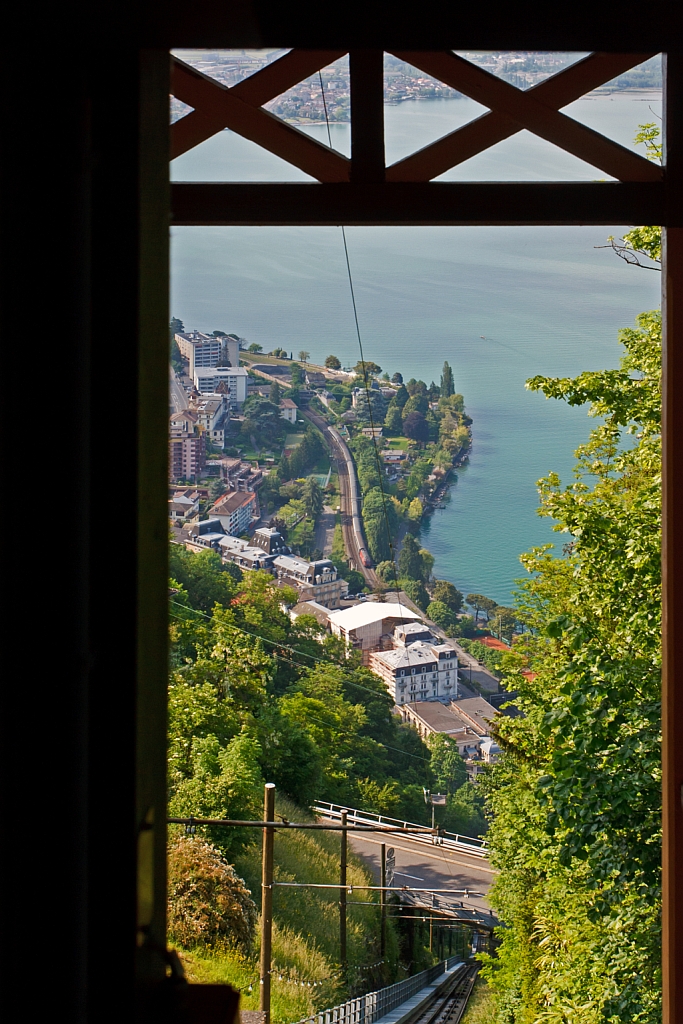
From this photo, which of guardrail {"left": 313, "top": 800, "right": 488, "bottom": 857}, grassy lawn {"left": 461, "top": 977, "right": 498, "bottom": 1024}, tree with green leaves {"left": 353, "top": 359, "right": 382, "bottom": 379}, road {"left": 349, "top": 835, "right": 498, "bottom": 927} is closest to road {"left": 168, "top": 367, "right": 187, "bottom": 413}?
tree with green leaves {"left": 353, "top": 359, "right": 382, "bottom": 379}

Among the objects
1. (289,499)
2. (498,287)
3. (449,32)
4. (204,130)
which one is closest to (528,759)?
(289,499)

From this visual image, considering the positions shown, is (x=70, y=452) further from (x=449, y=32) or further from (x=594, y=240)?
(x=594, y=240)

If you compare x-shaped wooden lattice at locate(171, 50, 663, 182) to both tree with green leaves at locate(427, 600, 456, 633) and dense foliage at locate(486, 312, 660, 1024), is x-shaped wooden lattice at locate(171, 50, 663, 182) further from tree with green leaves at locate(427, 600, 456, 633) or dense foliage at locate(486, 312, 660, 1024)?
tree with green leaves at locate(427, 600, 456, 633)

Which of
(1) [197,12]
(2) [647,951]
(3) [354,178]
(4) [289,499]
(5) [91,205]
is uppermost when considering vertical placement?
(4) [289,499]

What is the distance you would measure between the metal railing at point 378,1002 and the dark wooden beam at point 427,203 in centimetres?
665

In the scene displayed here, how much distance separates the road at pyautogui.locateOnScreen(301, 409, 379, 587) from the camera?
1104 cm

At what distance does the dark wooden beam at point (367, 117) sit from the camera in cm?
120

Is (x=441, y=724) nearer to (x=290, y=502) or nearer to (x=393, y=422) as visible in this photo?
(x=290, y=502)

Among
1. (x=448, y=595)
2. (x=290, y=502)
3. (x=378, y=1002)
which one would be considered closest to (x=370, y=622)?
(x=448, y=595)

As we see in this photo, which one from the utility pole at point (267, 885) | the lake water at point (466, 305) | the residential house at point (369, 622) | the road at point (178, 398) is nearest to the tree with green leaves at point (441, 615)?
the residential house at point (369, 622)

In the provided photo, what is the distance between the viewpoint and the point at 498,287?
36.5 ft

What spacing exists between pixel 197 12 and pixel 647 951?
18.9ft

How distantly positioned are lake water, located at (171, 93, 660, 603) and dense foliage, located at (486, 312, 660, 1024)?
2.05 metres

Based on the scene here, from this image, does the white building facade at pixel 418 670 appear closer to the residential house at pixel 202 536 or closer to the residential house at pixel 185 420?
the residential house at pixel 202 536
